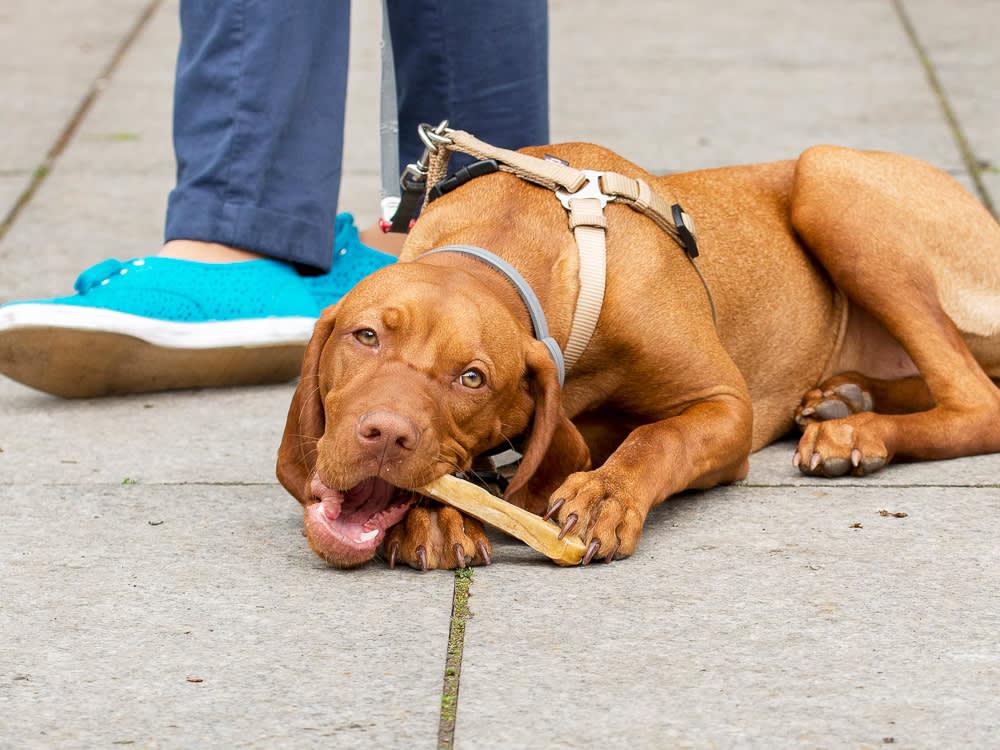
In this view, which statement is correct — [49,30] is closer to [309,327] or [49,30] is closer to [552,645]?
[309,327]

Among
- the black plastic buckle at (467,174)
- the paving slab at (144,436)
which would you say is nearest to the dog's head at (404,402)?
the black plastic buckle at (467,174)

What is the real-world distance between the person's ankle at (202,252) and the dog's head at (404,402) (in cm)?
129

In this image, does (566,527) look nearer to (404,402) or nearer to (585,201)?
(404,402)

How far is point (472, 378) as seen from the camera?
3092mm

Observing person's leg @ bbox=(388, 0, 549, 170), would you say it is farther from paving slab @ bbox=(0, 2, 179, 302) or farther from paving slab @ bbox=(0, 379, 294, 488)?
paving slab @ bbox=(0, 2, 179, 302)

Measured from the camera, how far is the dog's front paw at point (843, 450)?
3764mm

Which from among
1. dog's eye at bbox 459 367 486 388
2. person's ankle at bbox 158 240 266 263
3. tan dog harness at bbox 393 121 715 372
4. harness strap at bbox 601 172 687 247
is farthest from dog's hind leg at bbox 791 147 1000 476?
person's ankle at bbox 158 240 266 263

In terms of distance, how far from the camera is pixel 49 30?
891cm

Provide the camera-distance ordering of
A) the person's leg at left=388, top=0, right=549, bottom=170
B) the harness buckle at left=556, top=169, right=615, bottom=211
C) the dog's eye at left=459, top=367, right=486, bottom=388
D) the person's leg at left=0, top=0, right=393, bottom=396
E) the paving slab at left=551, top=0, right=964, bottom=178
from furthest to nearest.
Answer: the paving slab at left=551, top=0, right=964, bottom=178
the person's leg at left=388, top=0, right=549, bottom=170
the person's leg at left=0, top=0, right=393, bottom=396
the harness buckle at left=556, top=169, right=615, bottom=211
the dog's eye at left=459, top=367, right=486, bottom=388

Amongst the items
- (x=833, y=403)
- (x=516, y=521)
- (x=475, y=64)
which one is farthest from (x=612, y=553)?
(x=475, y=64)

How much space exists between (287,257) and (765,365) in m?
1.41

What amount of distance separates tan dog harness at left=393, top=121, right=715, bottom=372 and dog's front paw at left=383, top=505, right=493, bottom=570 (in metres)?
0.52

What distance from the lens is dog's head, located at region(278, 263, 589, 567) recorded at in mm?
2973

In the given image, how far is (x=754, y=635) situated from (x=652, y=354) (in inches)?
36.3
